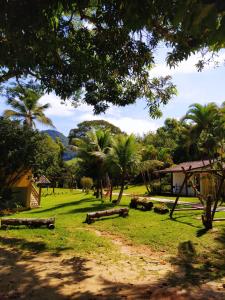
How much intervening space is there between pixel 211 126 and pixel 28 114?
17.2 m

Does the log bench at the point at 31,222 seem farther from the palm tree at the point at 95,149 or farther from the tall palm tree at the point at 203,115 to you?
the tall palm tree at the point at 203,115

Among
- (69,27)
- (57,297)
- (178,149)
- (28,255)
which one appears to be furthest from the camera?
(178,149)

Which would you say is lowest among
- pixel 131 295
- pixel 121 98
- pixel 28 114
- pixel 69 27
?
pixel 131 295

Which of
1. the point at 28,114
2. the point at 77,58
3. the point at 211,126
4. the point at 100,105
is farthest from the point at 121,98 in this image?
the point at 28,114

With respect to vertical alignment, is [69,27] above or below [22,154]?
above

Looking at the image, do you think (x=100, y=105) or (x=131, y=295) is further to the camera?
(x=100, y=105)

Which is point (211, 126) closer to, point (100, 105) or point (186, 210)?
point (186, 210)

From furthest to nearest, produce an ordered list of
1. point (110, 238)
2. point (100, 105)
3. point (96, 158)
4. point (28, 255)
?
point (96, 158) → point (110, 238) → point (100, 105) → point (28, 255)

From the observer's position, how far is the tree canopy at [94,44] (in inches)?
239

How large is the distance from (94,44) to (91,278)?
5671mm

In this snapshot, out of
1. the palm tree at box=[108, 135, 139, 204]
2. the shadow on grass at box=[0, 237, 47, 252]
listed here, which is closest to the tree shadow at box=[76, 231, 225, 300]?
the shadow on grass at box=[0, 237, 47, 252]

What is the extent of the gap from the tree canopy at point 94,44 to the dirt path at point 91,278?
454cm

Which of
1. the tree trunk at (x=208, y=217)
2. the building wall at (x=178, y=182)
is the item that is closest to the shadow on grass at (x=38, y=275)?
the tree trunk at (x=208, y=217)

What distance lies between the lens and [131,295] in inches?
275
